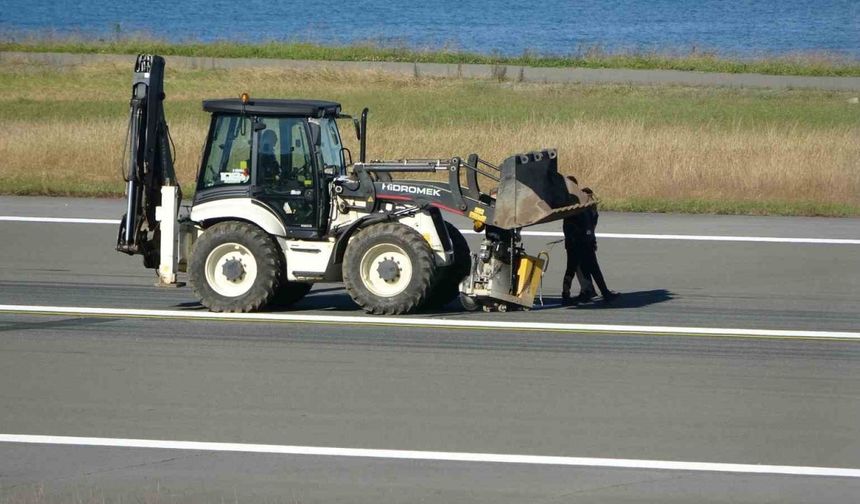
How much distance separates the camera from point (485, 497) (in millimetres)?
8742

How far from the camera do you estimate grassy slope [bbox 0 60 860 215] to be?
25.0 meters

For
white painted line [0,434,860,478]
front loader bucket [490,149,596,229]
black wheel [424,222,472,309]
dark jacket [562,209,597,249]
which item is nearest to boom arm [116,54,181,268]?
black wheel [424,222,472,309]

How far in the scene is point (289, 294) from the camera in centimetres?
1527

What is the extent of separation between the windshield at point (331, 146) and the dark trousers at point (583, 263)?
9.28 ft

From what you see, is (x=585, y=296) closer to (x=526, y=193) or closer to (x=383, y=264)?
(x=526, y=193)

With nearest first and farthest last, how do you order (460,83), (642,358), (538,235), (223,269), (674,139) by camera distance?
(642,358)
(223,269)
(538,235)
(674,139)
(460,83)

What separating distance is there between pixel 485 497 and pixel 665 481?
1275 millimetres

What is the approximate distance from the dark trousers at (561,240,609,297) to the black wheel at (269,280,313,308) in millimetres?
2952

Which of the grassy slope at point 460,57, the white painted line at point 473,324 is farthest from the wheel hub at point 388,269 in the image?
the grassy slope at point 460,57

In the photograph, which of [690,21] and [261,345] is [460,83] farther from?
[690,21]

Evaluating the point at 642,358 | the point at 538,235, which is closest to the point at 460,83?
the point at 538,235

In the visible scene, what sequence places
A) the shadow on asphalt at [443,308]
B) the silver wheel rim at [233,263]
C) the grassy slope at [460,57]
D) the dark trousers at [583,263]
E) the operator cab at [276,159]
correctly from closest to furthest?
the operator cab at [276,159] < the silver wheel rim at [233,263] < the shadow on asphalt at [443,308] < the dark trousers at [583,263] < the grassy slope at [460,57]

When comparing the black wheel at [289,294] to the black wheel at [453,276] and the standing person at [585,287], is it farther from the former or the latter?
the standing person at [585,287]

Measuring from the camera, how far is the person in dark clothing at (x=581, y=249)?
50.4 feet
